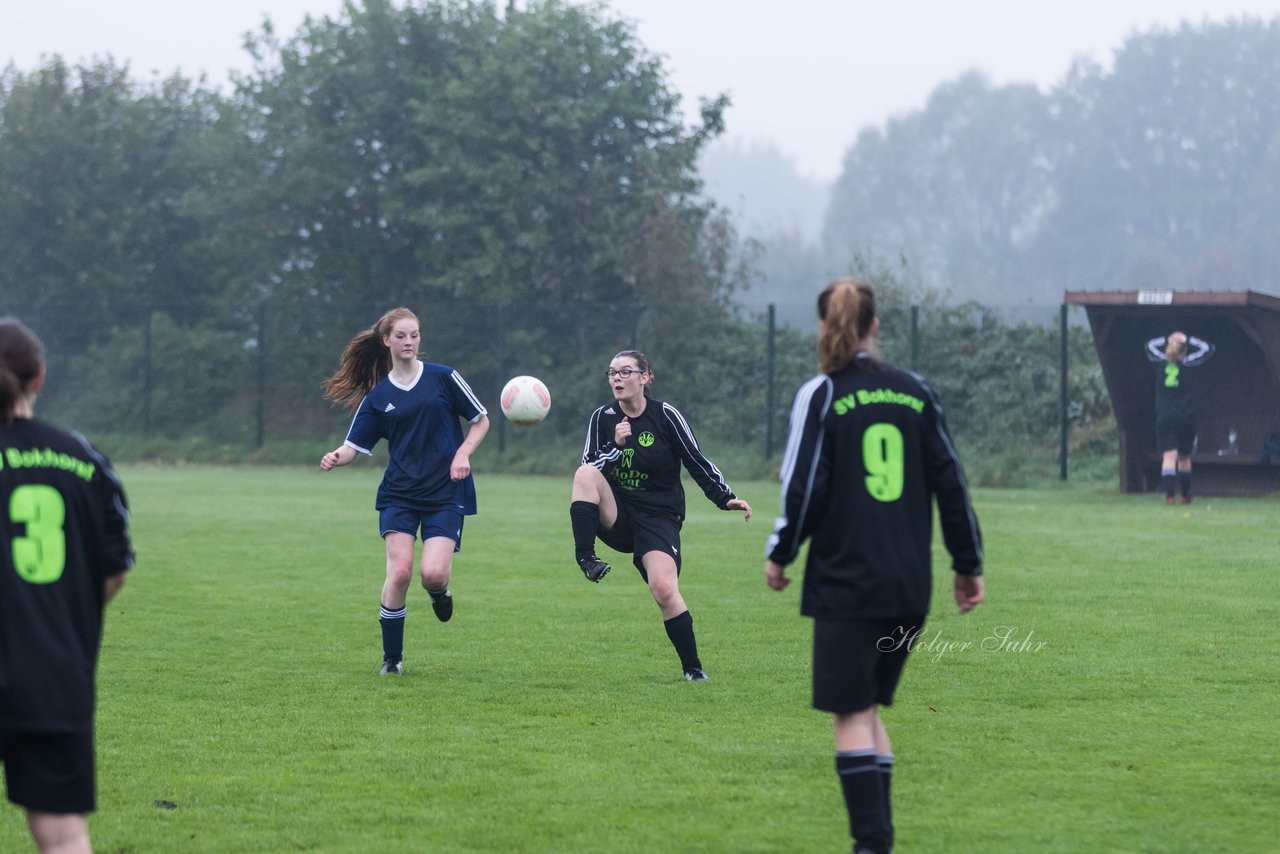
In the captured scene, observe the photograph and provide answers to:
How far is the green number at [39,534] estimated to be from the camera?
387 cm

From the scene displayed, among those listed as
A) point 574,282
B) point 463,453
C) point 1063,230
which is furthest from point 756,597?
point 1063,230

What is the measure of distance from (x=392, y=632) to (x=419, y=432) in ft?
3.44

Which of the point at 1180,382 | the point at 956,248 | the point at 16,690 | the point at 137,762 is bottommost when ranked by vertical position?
the point at 137,762

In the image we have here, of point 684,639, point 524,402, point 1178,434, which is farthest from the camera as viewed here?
point 1178,434

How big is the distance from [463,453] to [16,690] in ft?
14.5

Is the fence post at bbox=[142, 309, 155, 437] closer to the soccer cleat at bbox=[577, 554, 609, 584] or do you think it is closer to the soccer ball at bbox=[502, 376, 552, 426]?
the soccer ball at bbox=[502, 376, 552, 426]

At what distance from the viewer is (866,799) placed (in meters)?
4.60

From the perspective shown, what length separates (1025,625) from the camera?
375 inches

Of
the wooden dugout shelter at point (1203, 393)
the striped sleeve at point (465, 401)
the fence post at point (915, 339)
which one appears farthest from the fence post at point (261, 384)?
the striped sleeve at point (465, 401)

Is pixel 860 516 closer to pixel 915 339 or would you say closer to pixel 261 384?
pixel 915 339

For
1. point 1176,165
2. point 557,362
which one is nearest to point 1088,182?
point 1176,165

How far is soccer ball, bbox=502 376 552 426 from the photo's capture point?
9.24m

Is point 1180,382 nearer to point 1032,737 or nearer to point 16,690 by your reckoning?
point 1032,737

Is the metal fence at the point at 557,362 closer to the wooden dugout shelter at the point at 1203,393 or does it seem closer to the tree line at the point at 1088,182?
the wooden dugout shelter at the point at 1203,393
